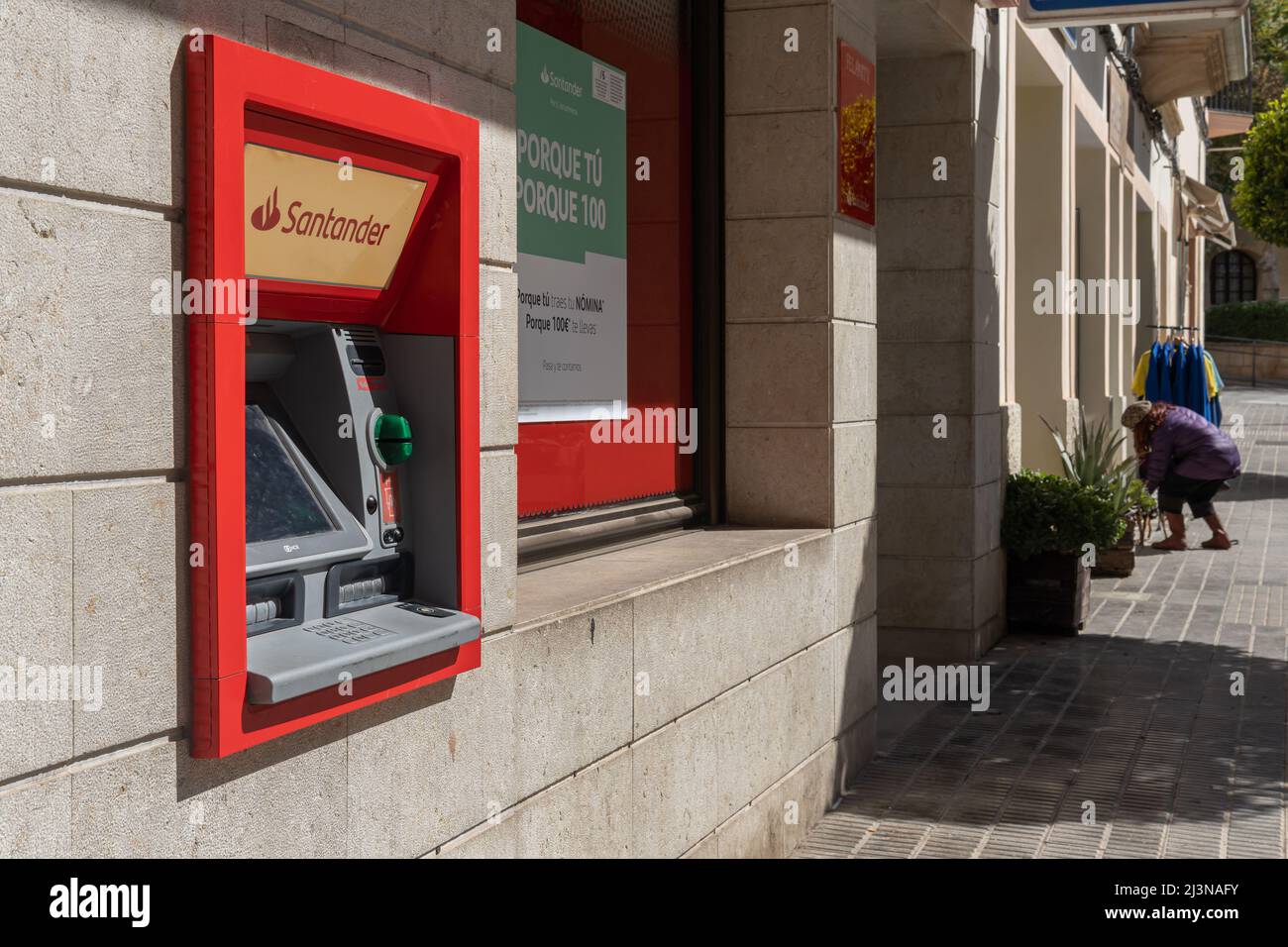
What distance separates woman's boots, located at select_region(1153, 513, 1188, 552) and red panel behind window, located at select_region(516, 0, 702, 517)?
30.5 ft

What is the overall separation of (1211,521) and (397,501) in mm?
12279

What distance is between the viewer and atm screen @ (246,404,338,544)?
281cm

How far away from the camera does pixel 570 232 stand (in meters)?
4.88

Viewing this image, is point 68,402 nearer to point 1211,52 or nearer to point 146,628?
point 146,628

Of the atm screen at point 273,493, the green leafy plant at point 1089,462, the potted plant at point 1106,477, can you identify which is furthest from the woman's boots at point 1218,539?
the atm screen at point 273,493

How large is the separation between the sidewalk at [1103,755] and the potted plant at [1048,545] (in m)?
0.21

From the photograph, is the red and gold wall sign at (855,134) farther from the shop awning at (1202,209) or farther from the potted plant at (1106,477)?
the shop awning at (1202,209)

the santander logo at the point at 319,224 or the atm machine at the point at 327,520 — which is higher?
the santander logo at the point at 319,224

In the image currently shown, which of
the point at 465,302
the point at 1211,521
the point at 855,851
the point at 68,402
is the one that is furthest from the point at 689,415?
the point at 1211,521

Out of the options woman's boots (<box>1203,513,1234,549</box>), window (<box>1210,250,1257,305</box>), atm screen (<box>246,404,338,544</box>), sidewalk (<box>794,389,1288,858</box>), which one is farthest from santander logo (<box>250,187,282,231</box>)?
window (<box>1210,250,1257,305</box>)

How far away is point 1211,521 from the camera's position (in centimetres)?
1403

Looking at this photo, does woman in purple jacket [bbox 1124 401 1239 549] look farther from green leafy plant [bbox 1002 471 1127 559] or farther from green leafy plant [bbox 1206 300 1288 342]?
green leafy plant [bbox 1206 300 1288 342]

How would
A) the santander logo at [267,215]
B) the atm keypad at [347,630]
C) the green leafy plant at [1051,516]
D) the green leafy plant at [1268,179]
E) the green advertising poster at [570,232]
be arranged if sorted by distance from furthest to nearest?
the green leafy plant at [1268,179] → the green leafy plant at [1051,516] → the green advertising poster at [570,232] → the atm keypad at [347,630] → the santander logo at [267,215]

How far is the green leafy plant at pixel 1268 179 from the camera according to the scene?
21.8 meters
